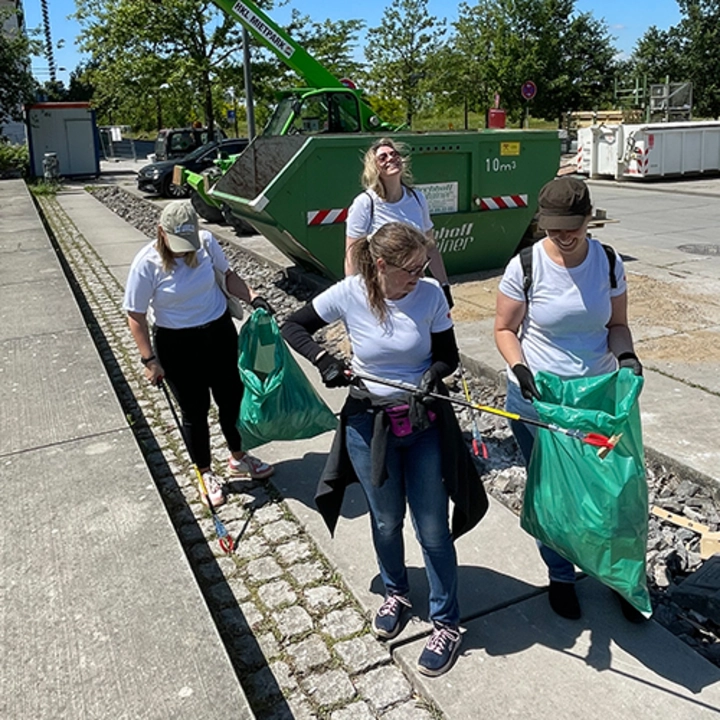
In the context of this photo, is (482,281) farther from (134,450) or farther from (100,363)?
(134,450)

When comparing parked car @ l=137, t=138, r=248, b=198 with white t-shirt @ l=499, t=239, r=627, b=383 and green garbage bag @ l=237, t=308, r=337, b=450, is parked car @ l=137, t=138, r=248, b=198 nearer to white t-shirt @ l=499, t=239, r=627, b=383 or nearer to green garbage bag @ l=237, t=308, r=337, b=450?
green garbage bag @ l=237, t=308, r=337, b=450

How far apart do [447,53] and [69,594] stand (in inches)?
1324

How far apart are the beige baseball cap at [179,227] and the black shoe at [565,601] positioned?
2.28m

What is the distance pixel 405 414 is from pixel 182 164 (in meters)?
17.1

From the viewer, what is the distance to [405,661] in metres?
2.76

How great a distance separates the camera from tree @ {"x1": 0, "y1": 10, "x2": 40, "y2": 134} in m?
27.1

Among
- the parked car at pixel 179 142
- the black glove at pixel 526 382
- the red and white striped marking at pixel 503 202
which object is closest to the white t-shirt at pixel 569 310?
the black glove at pixel 526 382

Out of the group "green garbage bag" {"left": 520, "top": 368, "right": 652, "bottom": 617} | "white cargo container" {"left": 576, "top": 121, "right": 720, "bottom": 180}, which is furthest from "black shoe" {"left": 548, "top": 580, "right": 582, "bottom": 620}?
"white cargo container" {"left": 576, "top": 121, "right": 720, "bottom": 180}

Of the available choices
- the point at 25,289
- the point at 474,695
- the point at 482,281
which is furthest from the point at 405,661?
the point at 25,289

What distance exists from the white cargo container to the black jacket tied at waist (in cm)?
1945

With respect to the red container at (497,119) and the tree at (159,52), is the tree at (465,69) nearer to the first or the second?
the tree at (159,52)

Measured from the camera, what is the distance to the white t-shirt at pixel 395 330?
265 cm

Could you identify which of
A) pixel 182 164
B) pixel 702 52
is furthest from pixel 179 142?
pixel 702 52

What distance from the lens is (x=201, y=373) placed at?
12.8 ft
